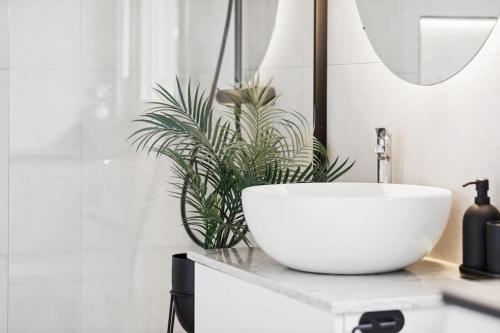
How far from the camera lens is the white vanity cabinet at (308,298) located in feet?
4.75

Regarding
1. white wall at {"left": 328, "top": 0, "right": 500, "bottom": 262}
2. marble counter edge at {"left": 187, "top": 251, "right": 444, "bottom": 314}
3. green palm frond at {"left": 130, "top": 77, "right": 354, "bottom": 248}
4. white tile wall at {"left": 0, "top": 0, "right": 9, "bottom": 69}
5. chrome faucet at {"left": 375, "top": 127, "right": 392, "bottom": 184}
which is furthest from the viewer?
white tile wall at {"left": 0, "top": 0, "right": 9, "bottom": 69}

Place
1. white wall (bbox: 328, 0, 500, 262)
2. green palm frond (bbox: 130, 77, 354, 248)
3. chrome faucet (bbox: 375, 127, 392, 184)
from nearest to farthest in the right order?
white wall (bbox: 328, 0, 500, 262)
chrome faucet (bbox: 375, 127, 392, 184)
green palm frond (bbox: 130, 77, 354, 248)

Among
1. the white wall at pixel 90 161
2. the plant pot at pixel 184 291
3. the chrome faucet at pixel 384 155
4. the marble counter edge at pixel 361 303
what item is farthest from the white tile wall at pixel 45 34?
the marble counter edge at pixel 361 303

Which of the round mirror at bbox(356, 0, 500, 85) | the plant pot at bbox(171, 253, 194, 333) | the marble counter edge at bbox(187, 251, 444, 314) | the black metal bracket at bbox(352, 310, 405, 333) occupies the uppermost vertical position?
the round mirror at bbox(356, 0, 500, 85)

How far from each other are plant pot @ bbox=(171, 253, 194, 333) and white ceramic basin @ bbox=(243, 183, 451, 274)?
1.98 feet

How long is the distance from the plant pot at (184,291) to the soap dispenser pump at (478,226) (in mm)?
847

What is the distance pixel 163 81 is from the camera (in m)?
2.55

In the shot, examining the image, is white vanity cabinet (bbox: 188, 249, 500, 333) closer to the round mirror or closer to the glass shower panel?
the round mirror

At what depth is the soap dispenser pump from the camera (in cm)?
169

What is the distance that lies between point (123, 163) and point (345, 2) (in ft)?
2.78

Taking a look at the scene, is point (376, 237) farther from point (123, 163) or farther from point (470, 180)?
point (123, 163)

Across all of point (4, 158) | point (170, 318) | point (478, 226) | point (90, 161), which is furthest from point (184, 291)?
point (478, 226)

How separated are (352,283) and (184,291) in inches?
31.8

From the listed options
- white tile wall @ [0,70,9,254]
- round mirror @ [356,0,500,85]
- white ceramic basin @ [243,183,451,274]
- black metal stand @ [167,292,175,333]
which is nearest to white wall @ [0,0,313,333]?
white tile wall @ [0,70,9,254]
